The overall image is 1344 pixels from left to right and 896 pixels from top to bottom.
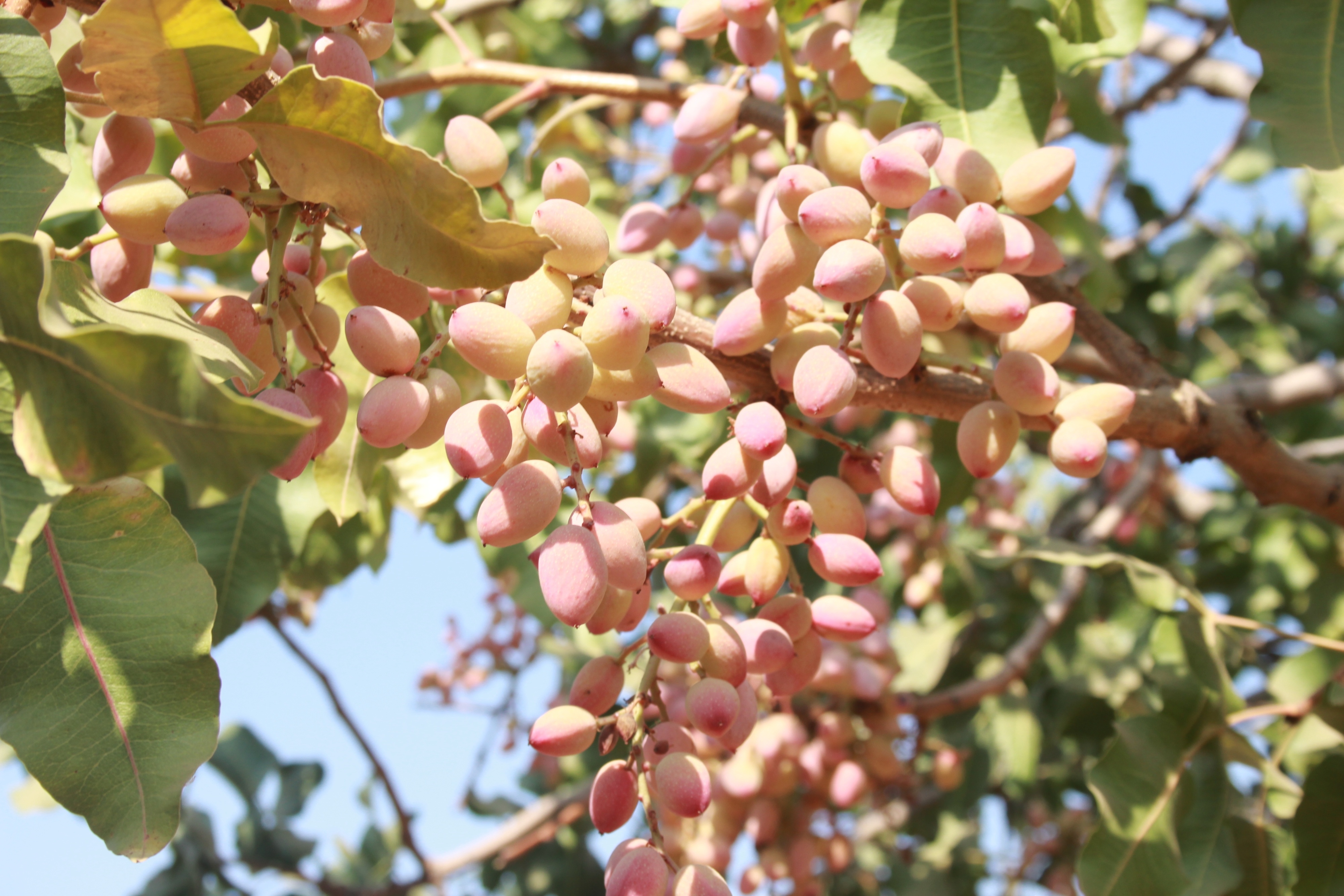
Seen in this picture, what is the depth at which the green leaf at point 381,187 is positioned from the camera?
643mm

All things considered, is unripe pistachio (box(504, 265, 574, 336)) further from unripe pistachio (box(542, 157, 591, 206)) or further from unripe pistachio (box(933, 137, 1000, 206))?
unripe pistachio (box(933, 137, 1000, 206))

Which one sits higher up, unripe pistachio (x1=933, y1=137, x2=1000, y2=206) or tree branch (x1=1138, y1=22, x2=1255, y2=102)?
unripe pistachio (x1=933, y1=137, x2=1000, y2=206)

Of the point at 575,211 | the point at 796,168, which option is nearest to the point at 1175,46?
the point at 796,168

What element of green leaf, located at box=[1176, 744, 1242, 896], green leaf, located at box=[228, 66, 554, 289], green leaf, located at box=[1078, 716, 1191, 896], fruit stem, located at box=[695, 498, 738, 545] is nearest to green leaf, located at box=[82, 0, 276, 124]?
green leaf, located at box=[228, 66, 554, 289]

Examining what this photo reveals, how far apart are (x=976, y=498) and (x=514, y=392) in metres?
2.09

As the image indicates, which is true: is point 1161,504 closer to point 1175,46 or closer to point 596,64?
point 1175,46

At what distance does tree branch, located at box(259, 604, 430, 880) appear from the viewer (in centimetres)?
159

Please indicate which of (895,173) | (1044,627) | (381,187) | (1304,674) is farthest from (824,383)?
(1044,627)

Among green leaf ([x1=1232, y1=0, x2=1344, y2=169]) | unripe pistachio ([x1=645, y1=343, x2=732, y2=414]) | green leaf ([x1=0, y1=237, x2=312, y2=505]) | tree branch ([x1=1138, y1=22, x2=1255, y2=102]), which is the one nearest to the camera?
green leaf ([x1=0, y1=237, x2=312, y2=505])

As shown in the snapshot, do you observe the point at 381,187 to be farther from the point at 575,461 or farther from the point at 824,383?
the point at 824,383

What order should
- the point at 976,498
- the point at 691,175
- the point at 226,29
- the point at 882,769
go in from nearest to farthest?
1. the point at 226,29
2. the point at 691,175
3. the point at 882,769
4. the point at 976,498

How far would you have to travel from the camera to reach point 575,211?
0.71 m

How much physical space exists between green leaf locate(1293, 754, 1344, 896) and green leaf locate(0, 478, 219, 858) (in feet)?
3.55

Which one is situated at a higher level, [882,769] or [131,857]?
[131,857]
